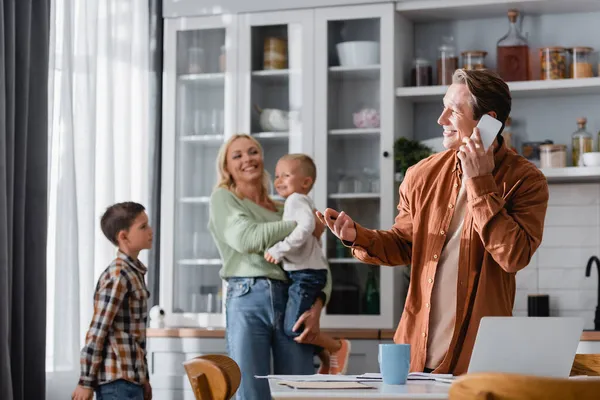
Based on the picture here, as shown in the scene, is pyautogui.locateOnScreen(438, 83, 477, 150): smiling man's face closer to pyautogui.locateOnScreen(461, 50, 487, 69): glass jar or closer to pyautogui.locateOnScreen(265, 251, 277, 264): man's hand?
pyautogui.locateOnScreen(265, 251, 277, 264): man's hand

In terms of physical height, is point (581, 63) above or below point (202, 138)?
above

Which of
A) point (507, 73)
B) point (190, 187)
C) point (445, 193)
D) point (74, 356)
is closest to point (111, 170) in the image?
point (190, 187)

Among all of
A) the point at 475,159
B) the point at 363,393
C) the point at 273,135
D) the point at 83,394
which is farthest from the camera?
the point at 273,135

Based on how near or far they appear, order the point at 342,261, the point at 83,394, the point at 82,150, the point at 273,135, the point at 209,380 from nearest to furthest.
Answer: the point at 209,380 < the point at 83,394 < the point at 82,150 < the point at 342,261 < the point at 273,135

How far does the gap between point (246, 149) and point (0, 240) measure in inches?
36.4

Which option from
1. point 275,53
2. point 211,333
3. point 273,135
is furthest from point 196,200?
point 275,53

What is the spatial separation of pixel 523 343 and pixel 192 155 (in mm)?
2930

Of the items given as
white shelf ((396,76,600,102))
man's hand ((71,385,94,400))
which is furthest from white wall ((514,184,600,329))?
man's hand ((71,385,94,400))

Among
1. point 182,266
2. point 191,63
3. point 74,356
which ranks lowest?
point 74,356

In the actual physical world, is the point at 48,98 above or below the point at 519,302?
above

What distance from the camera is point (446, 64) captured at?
405 centimetres

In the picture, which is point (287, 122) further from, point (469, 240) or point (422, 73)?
point (469, 240)

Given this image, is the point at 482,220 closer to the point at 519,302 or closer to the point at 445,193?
the point at 445,193

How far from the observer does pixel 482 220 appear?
183cm
